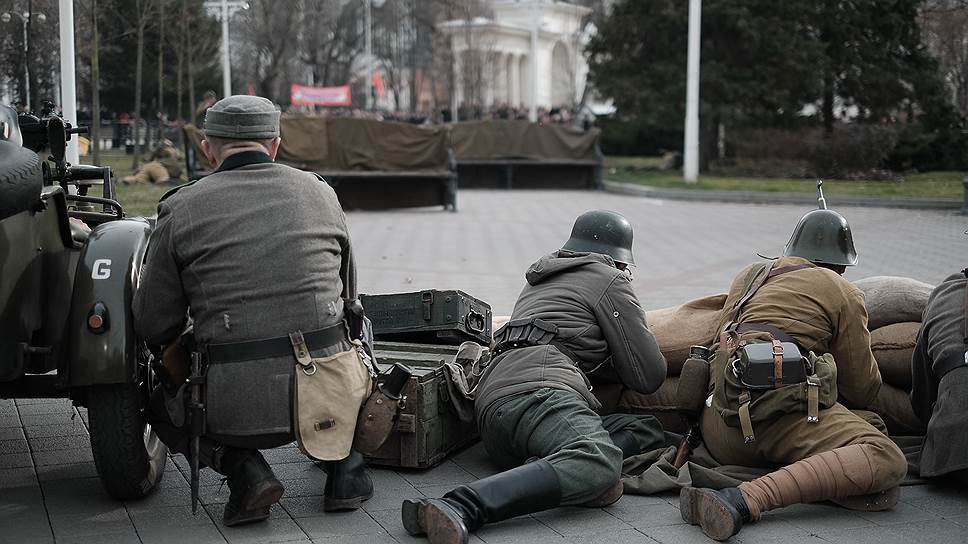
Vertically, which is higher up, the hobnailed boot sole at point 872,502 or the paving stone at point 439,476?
the hobnailed boot sole at point 872,502

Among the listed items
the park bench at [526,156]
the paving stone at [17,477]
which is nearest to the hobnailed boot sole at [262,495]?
the paving stone at [17,477]

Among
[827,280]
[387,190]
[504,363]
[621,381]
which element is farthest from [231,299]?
[387,190]

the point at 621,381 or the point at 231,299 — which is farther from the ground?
the point at 231,299

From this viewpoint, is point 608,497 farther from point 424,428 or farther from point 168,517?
point 168,517


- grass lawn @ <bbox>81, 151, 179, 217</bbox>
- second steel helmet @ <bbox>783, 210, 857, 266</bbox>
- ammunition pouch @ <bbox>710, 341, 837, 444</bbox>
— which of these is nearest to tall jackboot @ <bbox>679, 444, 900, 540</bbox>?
ammunition pouch @ <bbox>710, 341, 837, 444</bbox>

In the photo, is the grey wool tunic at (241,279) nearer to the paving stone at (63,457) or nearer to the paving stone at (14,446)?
the paving stone at (63,457)

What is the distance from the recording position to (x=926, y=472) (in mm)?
5340

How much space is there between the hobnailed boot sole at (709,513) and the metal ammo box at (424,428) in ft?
4.27

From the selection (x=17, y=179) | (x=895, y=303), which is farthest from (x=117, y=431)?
(x=895, y=303)

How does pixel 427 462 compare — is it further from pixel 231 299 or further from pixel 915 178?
pixel 915 178

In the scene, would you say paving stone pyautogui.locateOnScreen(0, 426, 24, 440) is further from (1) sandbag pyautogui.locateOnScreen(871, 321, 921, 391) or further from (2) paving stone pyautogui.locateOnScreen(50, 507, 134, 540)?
(1) sandbag pyautogui.locateOnScreen(871, 321, 921, 391)

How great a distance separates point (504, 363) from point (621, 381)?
579mm

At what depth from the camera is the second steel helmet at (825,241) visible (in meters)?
5.61

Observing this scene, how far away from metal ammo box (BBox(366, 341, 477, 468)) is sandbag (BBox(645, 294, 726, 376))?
112cm
